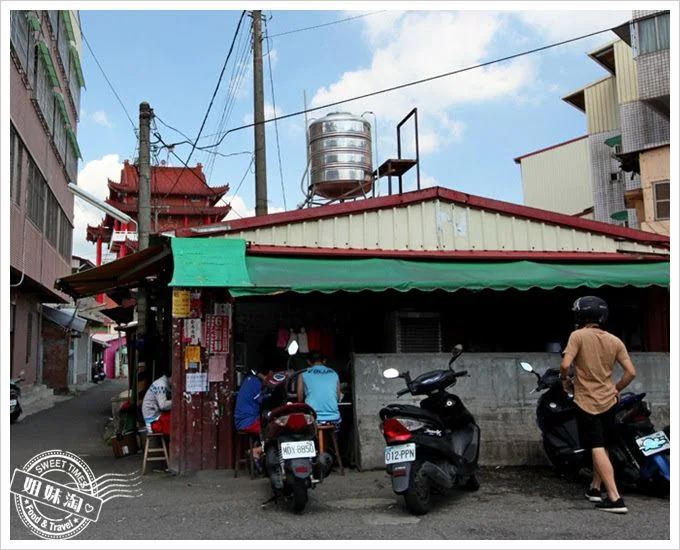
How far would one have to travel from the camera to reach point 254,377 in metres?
7.56

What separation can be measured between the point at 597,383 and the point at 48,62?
18166 millimetres

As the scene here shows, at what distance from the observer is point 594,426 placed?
5.70 metres

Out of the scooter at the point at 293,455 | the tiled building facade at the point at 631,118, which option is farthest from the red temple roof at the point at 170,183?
the scooter at the point at 293,455

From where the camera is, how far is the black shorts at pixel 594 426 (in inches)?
224

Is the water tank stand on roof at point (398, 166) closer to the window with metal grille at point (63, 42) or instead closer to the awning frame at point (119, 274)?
the awning frame at point (119, 274)

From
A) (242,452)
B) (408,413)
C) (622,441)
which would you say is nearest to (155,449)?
(242,452)

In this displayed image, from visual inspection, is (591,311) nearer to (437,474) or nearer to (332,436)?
(437,474)

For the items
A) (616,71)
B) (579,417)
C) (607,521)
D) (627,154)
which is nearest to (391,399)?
(579,417)

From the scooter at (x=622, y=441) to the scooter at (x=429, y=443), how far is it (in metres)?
0.80

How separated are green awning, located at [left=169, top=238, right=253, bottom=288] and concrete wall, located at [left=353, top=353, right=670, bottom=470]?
1.73 metres

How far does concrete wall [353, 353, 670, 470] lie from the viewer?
7.66 m

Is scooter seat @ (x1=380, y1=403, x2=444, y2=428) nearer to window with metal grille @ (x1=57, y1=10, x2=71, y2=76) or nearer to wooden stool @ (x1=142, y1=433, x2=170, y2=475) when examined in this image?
wooden stool @ (x1=142, y1=433, x2=170, y2=475)

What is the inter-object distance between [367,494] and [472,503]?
1.06 metres

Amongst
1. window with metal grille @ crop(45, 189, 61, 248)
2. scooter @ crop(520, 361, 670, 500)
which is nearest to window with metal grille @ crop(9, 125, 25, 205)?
window with metal grille @ crop(45, 189, 61, 248)
